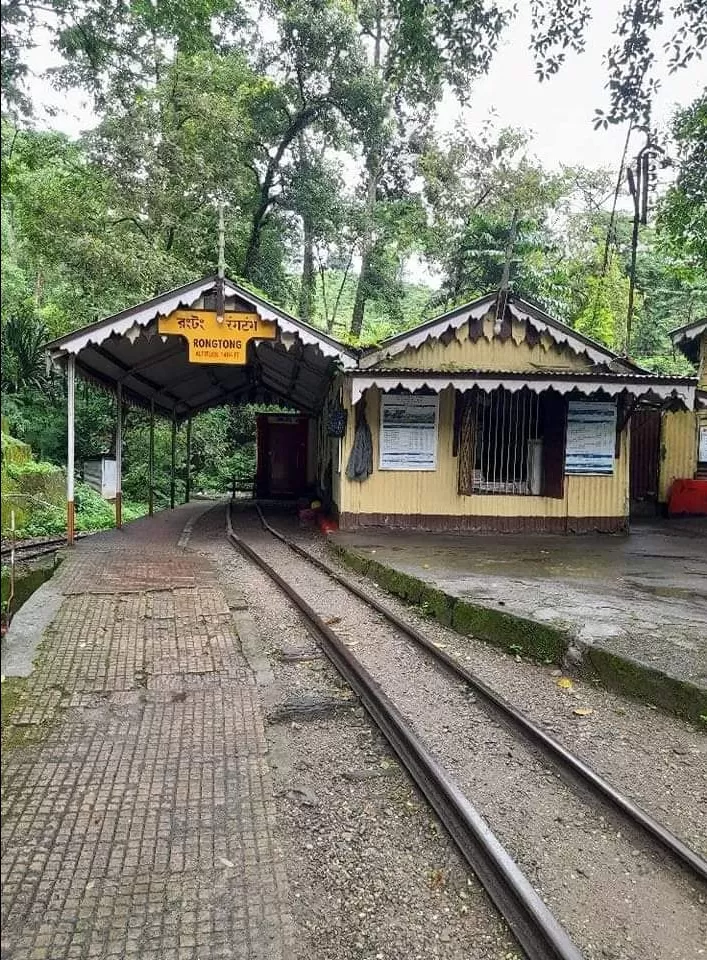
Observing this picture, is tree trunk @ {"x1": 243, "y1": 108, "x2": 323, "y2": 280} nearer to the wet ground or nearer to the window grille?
the window grille

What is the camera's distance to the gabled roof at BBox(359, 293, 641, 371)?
12062mm

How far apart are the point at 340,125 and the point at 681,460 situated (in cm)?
1927

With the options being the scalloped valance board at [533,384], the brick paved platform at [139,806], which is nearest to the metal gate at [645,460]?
the scalloped valance board at [533,384]

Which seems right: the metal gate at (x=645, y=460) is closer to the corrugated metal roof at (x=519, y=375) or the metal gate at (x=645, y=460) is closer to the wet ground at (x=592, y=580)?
the wet ground at (x=592, y=580)

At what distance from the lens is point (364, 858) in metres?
3.02

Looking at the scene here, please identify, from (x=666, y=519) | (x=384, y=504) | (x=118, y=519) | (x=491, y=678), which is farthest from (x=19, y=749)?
(x=666, y=519)

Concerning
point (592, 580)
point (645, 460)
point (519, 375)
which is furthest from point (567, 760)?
point (645, 460)

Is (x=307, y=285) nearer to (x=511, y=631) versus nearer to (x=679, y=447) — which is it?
(x=679, y=447)

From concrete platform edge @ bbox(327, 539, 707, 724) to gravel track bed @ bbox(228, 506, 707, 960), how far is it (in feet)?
3.26

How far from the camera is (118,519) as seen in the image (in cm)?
1372

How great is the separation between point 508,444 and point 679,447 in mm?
5871

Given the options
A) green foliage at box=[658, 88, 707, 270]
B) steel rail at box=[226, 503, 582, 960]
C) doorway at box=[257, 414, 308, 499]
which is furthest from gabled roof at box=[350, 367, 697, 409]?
doorway at box=[257, 414, 308, 499]

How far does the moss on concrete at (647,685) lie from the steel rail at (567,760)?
3.01ft

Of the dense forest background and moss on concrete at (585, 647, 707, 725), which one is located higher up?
the dense forest background
